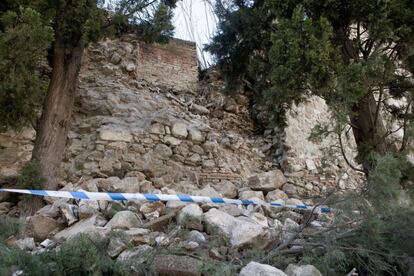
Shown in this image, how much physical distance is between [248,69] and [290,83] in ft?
6.05

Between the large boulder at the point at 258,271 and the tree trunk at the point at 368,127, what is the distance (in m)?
2.99

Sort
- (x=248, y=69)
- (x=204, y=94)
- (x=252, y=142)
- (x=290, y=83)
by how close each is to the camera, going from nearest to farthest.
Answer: (x=290, y=83) < (x=248, y=69) < (x=252, y=142) < (x=204, y=94)

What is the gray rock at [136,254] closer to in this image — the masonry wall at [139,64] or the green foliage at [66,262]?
the green foliage at [66,262]

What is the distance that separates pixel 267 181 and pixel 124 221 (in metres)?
2.90

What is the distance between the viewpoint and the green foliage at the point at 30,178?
4.44 m

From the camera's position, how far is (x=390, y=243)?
283 cm

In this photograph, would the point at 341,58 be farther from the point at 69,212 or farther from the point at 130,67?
the point at 130,67

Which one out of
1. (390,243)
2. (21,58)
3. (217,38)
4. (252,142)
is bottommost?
(390,243)

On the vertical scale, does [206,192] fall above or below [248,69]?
below

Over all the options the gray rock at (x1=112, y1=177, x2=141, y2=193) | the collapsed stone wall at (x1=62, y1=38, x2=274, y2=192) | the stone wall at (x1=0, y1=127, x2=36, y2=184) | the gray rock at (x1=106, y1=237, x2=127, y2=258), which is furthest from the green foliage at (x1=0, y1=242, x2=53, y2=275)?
the stone wall at (x1=0, y1=127, x2=36, y2=184)

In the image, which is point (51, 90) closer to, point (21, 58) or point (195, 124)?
point (21, 58)

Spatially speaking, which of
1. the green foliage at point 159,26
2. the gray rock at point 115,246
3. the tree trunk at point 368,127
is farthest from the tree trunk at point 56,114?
the tree trunk at point 368,127

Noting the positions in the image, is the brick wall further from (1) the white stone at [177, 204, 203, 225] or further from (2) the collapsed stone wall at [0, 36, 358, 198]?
(1) the white stone at [177, 204, 203, 225]

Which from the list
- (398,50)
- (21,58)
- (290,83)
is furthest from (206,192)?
(398,50)
